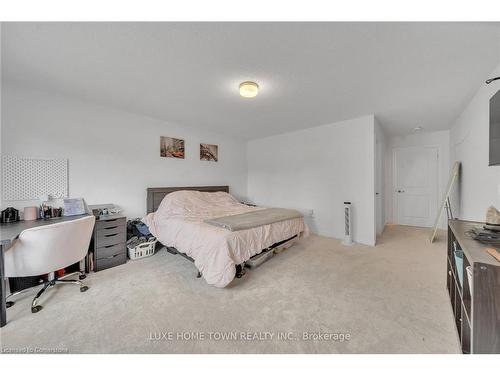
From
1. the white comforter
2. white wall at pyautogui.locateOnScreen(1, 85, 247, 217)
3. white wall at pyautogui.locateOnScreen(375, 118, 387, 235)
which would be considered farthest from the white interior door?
white wall at pyautogui.locateOnScreen(1, 85, 247, 217)

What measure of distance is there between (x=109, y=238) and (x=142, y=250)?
0.48 meters

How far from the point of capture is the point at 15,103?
2314 mm

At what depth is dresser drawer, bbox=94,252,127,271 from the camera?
A: 2456 mm

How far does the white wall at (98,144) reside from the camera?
2369mm

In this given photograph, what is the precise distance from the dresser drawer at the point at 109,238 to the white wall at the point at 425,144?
592 cm

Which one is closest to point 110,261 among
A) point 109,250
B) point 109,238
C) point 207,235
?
point 109,250

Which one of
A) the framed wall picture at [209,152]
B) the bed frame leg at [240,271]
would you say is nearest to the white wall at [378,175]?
the bed frame leg at [240,271]

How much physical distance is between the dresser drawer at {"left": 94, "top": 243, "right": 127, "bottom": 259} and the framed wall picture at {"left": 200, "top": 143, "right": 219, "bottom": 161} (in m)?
2.31

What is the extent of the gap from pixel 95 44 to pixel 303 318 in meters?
2.94

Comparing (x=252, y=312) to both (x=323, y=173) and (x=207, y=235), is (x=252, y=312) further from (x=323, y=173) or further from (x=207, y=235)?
(x=323, y=173)

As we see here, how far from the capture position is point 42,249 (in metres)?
1.60

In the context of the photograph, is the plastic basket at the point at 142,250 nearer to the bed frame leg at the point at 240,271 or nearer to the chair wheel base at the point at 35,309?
the chair wheel base at the point at 35,309

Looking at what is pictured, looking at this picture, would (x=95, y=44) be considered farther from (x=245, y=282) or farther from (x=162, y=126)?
(x=245, y=282)
